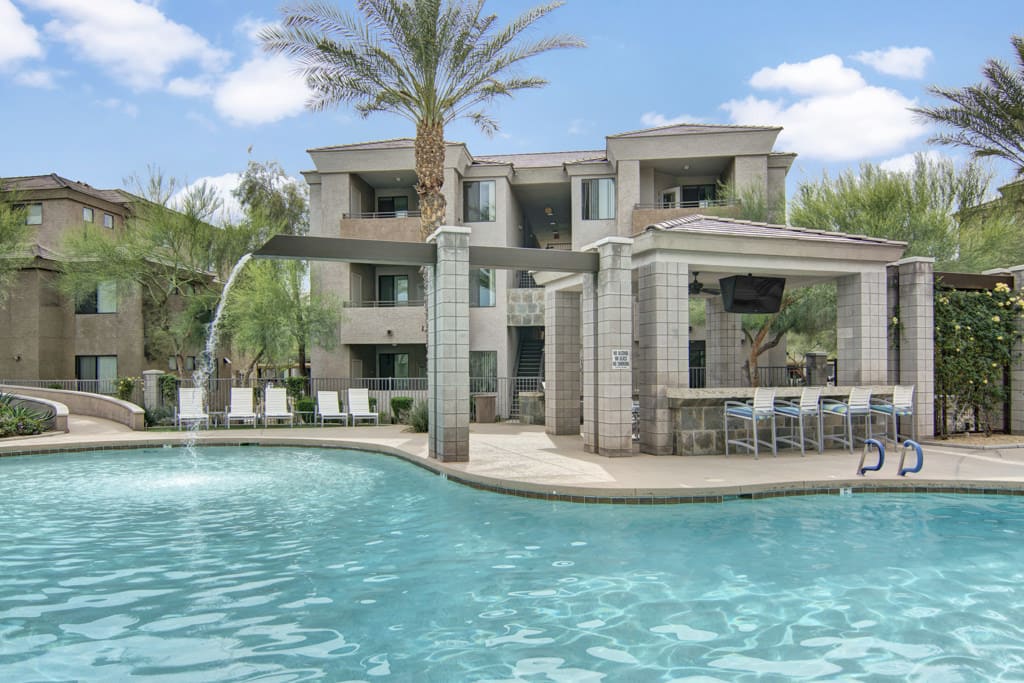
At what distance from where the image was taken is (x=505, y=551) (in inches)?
273

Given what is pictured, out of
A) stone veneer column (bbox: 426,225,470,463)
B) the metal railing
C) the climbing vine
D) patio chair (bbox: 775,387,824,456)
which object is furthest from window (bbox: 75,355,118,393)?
the climbing vine

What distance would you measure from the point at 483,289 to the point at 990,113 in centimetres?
1662

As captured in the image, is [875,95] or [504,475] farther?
[875,95]

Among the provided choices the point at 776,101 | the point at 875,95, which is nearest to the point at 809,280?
the point at 776,101

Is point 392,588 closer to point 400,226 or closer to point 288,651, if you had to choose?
point 288,651

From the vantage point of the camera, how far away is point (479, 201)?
2545 centimetres

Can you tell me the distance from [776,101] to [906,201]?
1380 cm

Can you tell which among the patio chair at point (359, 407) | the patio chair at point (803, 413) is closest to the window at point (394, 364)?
the patio chair at point (359, 407)

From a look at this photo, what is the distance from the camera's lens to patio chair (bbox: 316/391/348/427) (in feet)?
Result: 61.1

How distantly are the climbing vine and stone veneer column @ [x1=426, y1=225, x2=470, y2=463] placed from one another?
34.2 ft

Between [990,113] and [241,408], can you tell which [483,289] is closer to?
[241,408]

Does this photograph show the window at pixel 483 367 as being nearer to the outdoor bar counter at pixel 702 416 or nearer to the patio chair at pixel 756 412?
the outdoor bar counter at pixel 702 416

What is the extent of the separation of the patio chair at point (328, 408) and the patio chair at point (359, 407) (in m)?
0.31

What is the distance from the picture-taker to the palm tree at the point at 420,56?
51.8 feet
